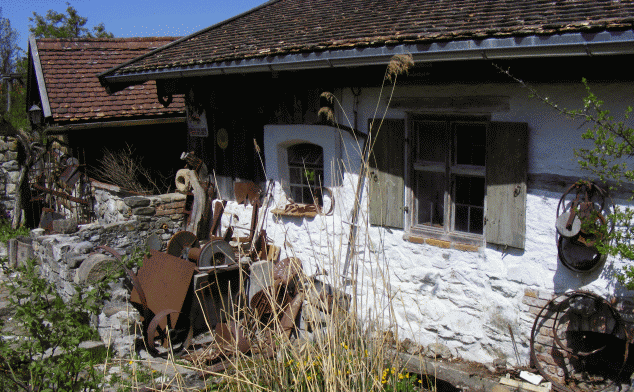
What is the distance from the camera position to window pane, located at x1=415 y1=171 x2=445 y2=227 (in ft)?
16.9

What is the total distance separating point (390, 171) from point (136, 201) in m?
3.90

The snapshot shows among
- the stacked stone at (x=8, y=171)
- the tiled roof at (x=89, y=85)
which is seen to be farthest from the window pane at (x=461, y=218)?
the stacked stone at (x=8, y=171)

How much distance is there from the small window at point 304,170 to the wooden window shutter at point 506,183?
7.19ft

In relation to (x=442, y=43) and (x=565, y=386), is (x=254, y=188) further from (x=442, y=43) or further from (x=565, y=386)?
(x=565, y=386)

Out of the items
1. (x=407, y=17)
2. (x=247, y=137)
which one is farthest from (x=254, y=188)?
(x=407, y=17)

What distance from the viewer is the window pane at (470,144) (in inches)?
191

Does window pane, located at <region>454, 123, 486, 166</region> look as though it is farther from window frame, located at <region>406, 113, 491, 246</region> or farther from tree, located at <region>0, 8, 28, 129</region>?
tree, located at <region>0, 8, 28, 129</region>

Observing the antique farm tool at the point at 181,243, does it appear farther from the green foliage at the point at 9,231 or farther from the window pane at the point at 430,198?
the green foliage at the point at 9,231

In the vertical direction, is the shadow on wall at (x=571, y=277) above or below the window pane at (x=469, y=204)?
below

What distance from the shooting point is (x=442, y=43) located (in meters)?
4.12

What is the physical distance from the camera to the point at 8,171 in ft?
38.1

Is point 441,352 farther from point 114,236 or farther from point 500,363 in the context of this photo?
point 114,236

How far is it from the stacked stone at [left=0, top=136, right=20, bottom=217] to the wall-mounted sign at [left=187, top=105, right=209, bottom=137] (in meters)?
5.88

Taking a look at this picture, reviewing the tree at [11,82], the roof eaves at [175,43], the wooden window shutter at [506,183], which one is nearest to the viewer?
the wooden window shutter at [506,183]
